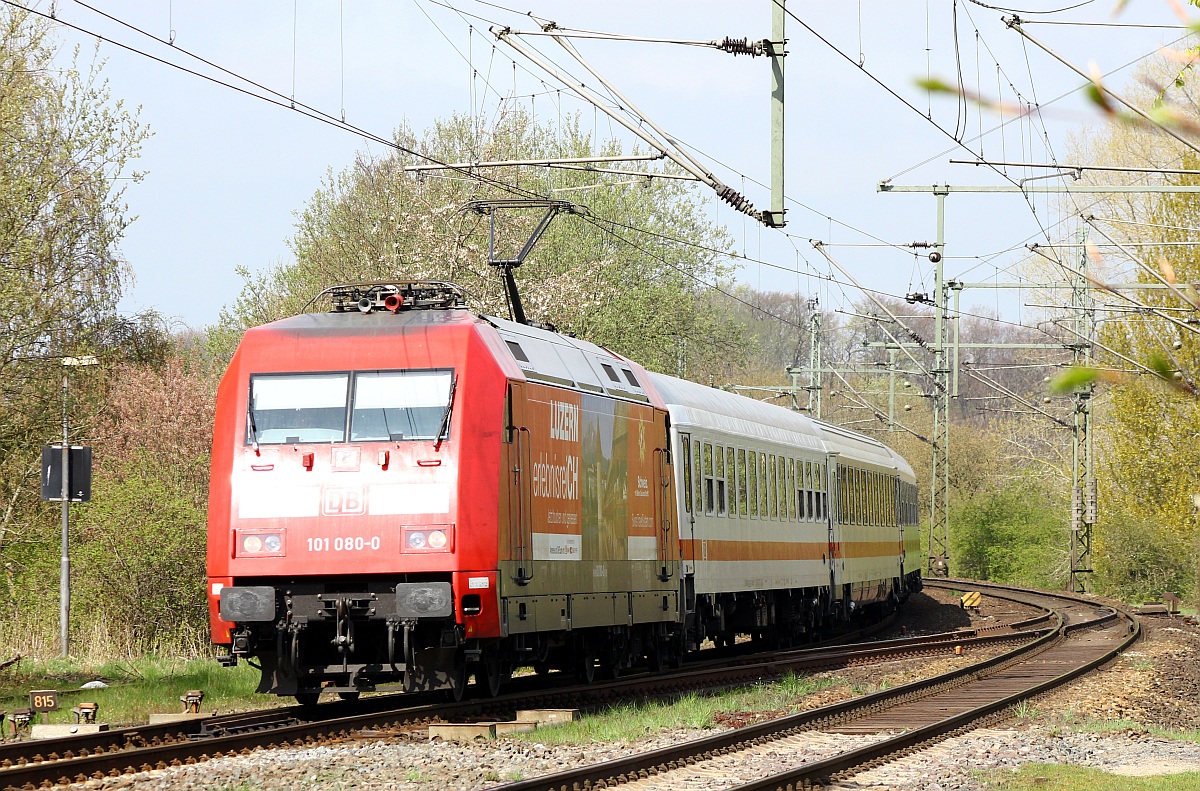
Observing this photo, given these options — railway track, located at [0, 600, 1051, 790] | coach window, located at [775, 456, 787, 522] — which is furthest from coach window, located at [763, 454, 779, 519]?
railway track, located at [0, 600, 1051, 790]

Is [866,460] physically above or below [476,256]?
below

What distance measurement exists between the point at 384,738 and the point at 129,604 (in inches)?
441

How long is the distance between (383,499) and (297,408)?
3.89 feet

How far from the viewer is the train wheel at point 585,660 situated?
616 inches

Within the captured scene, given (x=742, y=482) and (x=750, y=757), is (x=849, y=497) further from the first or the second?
(x=750, y=757)

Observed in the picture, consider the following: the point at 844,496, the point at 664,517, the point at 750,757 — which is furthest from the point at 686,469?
the point at 844,496

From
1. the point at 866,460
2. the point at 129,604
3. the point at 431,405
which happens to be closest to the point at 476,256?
the point at 866,460

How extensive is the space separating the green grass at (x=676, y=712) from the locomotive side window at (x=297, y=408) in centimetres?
306

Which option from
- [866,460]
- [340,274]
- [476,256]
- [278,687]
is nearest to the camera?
[278,687]

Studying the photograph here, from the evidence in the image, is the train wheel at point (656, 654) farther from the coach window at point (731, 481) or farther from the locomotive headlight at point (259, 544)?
the locomotive headlight at point (259, 544)

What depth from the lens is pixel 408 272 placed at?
3638 centimetres

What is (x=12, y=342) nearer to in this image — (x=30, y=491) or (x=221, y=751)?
(x=30, y=491)

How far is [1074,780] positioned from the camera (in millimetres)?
10336

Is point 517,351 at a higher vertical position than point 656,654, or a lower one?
higher
